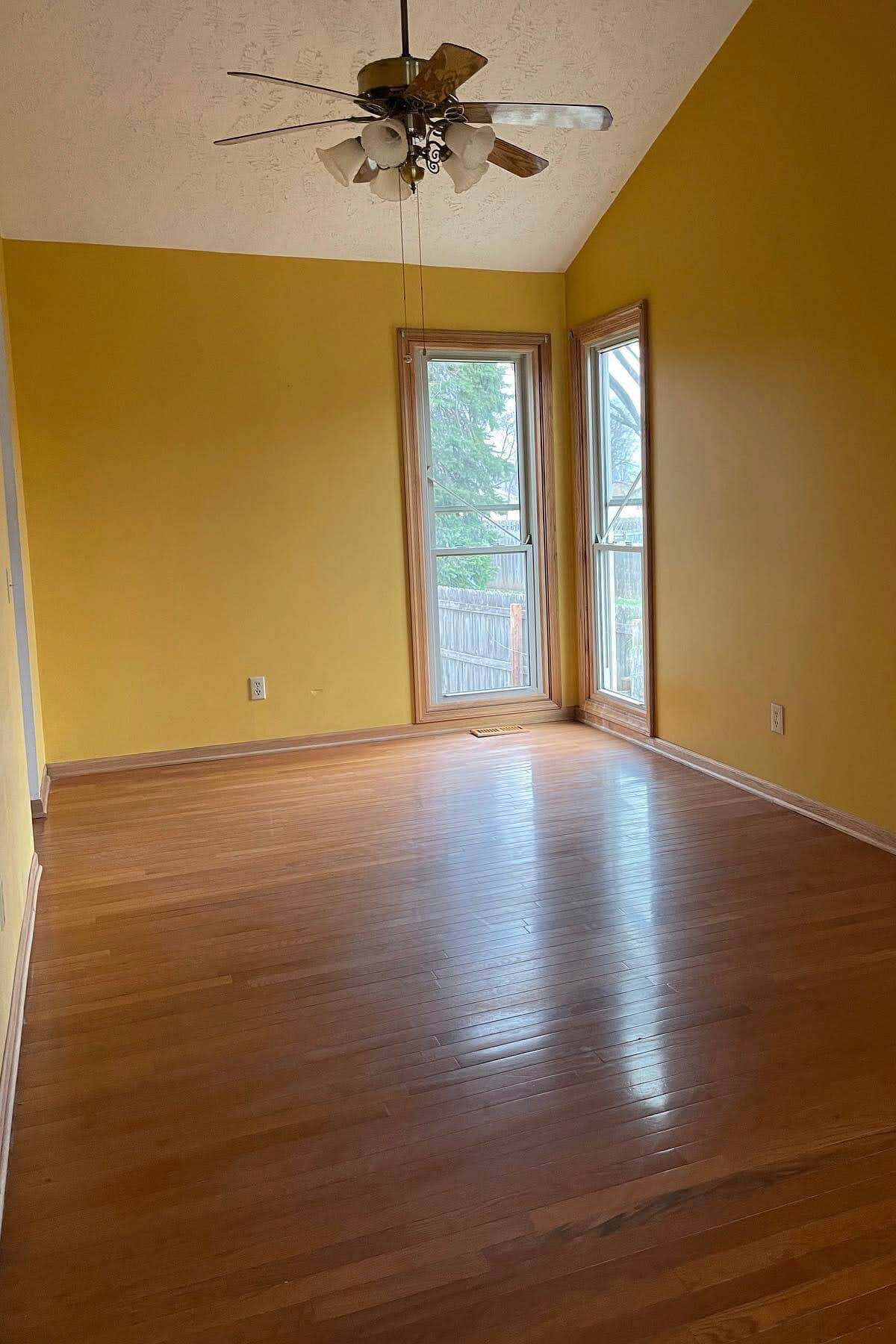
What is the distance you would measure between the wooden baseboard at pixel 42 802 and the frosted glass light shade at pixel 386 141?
9.49ft

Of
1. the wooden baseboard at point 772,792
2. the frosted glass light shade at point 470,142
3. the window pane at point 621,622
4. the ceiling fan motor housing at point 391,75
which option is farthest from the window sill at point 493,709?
the ceiling fan motor housing at point 391,75

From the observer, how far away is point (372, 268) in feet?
18.0

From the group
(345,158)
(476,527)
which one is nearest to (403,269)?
(476,527)

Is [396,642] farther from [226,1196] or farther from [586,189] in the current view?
[226,1196]

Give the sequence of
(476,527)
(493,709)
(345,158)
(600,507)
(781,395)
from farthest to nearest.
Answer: (493,709) < (476,527) < (600,507) < (781,395) < (345,158)

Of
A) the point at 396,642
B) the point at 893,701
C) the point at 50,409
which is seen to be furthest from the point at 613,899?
the point at 50,409

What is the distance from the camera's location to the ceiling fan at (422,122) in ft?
8.89

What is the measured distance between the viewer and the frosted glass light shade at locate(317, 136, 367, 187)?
119 inches

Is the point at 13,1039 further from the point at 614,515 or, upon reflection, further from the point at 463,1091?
the point at 614,515

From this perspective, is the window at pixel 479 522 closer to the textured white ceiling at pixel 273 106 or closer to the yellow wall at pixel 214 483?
the yellow wall at pixel 214 483

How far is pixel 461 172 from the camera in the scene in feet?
10.0

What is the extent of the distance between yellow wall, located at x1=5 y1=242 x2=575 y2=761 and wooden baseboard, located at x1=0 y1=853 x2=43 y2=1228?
2023 mm

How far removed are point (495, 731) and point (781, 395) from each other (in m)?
2.50

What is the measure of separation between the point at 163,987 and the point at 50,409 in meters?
3.26
